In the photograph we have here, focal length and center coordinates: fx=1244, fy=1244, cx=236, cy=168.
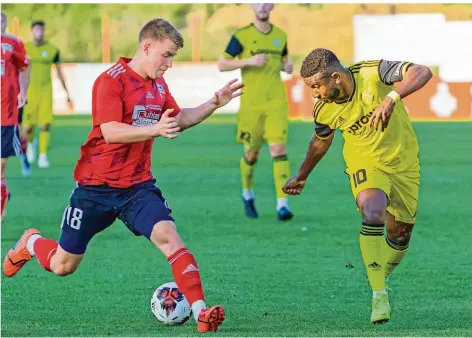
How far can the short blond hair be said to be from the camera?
24.3 feet

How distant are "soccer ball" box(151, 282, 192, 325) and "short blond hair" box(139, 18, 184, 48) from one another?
157 cm

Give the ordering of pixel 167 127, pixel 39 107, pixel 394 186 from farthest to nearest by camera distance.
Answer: pixel 39 107
pixel 394 186
pixel 167 127

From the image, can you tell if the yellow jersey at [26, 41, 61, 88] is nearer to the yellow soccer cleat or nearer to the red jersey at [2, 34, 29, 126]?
the red jersey at [2, 34, 29, 126]

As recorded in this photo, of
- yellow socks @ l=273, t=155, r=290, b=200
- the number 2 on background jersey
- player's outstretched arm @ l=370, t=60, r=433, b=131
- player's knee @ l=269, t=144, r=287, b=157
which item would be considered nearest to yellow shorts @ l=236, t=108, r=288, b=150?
player's knee @ l=269, t=144, r=287, b=157

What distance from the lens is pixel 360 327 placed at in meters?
7.43

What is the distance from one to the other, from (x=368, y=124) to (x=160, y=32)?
155 centimetres

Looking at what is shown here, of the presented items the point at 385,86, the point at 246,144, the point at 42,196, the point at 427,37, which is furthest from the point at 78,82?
the point at 385,86

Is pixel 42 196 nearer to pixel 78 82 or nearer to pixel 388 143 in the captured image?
pixel 388 143

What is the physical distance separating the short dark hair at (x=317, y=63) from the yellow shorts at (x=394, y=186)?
829mm

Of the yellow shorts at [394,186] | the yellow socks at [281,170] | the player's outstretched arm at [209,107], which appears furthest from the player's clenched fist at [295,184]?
the yellow socks at [281,170]

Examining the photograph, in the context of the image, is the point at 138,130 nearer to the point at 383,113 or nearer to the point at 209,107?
the point at 209,107

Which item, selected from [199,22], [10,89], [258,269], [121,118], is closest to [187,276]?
[121,118]

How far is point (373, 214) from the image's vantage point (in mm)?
7715

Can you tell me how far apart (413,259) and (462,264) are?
0.49 m
